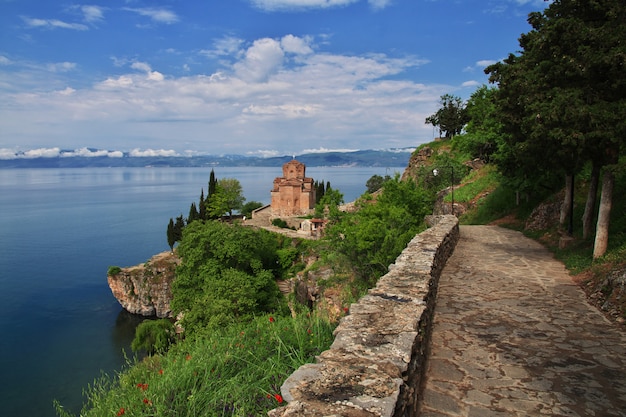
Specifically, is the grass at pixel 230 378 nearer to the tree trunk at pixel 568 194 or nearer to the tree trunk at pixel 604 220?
the tree trunk at pixel 604 220

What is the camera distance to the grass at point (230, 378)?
3.39m

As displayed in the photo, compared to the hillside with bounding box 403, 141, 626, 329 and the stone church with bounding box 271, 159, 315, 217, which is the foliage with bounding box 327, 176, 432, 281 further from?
the stone church with bounding box 271, 159, 315, 217

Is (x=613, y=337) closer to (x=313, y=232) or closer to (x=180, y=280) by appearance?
(x=180, y=280)

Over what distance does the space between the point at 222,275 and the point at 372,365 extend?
2615 cm

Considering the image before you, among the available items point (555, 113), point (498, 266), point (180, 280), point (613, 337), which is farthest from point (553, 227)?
point (180, 280)

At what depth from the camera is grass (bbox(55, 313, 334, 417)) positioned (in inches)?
133

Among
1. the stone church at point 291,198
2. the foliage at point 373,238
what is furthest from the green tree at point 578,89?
the stone church at point 291,198

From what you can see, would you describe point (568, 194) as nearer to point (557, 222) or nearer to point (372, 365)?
point (557, 222)

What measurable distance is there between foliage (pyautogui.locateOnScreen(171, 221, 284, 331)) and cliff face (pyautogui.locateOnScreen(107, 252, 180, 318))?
12141 mm

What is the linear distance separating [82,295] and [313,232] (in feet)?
90.0

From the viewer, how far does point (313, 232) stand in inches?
1934

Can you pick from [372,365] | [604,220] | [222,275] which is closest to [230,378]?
[372,365]

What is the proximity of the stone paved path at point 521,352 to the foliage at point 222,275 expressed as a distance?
1965 centimetres

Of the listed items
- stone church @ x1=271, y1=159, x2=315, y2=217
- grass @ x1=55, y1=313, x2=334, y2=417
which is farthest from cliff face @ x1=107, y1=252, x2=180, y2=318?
grass @ x1=55, y1=313, x2=334, y2=417
